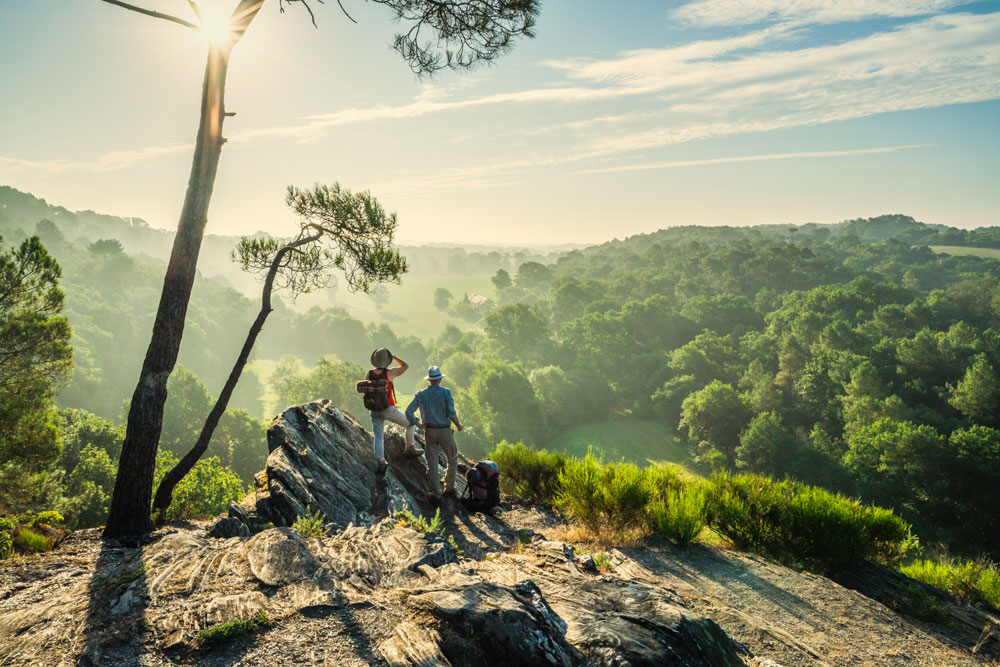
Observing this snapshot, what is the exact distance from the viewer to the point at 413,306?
158m

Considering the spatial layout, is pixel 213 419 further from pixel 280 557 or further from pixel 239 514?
pixel 280 557

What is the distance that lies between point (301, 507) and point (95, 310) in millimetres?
89124

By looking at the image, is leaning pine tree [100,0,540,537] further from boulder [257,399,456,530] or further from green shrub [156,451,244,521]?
green shrub [156,451,244,521]

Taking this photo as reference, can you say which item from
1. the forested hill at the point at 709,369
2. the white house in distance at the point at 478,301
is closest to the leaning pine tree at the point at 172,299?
the forested hill at the point at 709,369

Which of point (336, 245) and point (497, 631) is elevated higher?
point (336, 245)

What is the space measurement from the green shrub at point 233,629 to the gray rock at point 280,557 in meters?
0.66

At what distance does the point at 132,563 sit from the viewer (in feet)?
17.9

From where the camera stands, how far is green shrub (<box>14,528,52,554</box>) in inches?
235

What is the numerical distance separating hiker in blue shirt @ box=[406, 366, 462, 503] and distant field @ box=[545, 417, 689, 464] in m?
41.6

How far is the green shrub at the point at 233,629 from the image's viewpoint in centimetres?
382

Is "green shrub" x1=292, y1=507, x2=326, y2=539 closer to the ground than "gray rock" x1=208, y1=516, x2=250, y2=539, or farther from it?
farther from it

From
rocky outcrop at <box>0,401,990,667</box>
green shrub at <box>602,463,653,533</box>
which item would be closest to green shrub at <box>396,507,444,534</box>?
rocky outcrop at <box>0,401,990,667</box>

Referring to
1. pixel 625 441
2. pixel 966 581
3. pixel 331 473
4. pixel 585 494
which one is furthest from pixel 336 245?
pixel 625 441

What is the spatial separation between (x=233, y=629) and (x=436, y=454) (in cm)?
547
